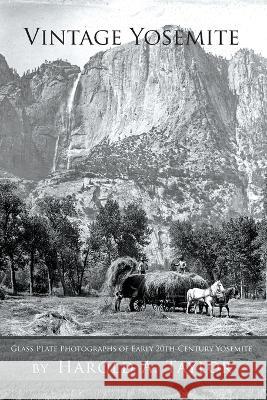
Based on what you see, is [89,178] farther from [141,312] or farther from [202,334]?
[202,334]

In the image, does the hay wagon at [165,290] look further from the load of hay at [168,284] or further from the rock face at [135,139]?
the rock face at [135,139]

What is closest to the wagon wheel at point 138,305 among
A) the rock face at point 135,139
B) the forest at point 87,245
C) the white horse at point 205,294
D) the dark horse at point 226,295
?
the white horse at point 205,294

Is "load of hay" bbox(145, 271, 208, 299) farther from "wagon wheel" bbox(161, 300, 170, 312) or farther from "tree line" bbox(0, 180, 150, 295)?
"tree line" bbox(0, 180, 150, 295)

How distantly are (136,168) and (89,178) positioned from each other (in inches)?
152

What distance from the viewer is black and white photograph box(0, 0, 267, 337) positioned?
18688 mm

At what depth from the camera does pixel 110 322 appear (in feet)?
62.8

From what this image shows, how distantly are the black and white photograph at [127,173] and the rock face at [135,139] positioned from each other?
198mm

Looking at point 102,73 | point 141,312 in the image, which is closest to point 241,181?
point 102,73

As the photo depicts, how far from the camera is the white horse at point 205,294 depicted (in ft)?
65.3

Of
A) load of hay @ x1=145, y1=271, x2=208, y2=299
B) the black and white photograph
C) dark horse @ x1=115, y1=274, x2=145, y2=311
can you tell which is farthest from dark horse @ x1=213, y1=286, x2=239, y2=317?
dark horse @ x1=115, y1=274, x2=145, y2=311

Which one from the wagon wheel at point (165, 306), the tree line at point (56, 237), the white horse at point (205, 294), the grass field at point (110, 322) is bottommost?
the grass field at point (110, 322)

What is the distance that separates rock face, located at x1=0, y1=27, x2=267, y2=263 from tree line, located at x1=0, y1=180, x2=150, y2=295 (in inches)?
149

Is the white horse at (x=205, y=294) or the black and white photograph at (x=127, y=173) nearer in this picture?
the black and white photograph at (x=127, y=173)

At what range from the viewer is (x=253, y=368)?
475 inches
